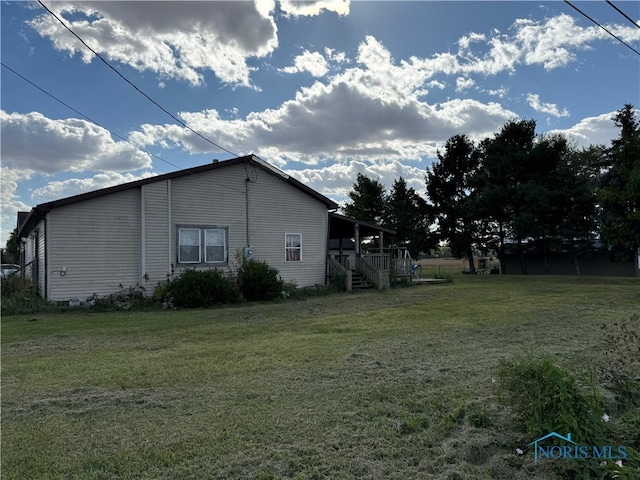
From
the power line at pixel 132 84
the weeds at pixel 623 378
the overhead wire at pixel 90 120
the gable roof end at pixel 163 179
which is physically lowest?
the weeds at pixel 623 378

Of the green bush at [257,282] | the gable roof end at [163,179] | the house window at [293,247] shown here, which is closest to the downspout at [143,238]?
the gable roof end at [163,179]

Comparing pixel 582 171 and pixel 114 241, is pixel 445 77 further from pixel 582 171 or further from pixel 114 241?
pixel 582 171

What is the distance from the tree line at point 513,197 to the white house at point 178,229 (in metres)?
16.2

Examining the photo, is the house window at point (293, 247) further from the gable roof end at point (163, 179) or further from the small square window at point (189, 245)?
the small square window at point (189, 245)

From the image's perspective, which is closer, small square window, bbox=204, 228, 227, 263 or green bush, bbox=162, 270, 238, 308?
green bush, bbox=162, 270, 238, 308

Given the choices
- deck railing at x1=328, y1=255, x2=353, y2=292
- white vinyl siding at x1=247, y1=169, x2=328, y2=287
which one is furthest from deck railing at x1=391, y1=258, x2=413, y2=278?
white vinyl siding at x1=247, y1=169, x2=328, y2=287

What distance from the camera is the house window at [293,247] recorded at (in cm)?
1702

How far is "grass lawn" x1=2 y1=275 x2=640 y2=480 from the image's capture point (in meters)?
2.79

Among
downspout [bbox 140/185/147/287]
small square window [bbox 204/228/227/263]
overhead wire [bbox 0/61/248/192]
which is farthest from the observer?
small square window [bbox 204/228/227/263]

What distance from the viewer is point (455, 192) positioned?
32.9m

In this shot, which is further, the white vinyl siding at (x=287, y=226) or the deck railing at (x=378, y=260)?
the deck railing at (x=378, y=260)

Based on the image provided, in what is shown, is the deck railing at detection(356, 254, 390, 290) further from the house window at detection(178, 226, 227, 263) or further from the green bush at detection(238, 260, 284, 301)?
the house window at detection(178, 226, 227, 263)

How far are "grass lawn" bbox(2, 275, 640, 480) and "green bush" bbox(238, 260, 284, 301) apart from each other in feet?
17.3

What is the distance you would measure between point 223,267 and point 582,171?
108 feet
